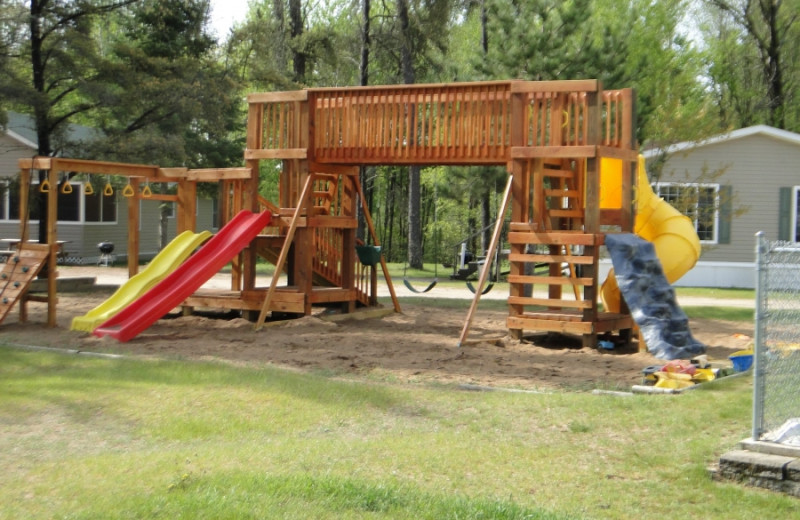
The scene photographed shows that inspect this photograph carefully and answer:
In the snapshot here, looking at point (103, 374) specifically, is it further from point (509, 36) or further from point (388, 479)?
point (509, 36)

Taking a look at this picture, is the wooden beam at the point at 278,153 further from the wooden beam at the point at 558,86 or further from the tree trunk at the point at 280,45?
the tree trunk at the point at 280,45

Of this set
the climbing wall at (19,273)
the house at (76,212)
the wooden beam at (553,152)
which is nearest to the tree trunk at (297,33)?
the house at (76,212)

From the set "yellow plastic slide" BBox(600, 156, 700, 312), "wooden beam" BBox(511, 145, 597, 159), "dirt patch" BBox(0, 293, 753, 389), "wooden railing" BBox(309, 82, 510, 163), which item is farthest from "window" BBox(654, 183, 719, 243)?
"wooden beam" BBox(511, 145, 597, 159)

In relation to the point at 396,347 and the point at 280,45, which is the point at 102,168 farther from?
the point at 280,45

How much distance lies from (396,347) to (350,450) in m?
5.78

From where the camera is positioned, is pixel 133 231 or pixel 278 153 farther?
pixel 133 231

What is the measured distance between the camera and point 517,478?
6102 millimetres

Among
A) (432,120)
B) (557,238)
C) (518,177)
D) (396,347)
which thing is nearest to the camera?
(396,347)

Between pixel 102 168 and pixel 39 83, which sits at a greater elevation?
pixel 39 83

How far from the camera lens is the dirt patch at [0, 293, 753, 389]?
10531mm

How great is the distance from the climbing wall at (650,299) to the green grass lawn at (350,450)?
186 centimetres

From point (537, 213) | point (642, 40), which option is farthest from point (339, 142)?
point (642, 40)

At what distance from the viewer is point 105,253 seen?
99.0ft

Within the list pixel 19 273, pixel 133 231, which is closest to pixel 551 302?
pixel 133 231
